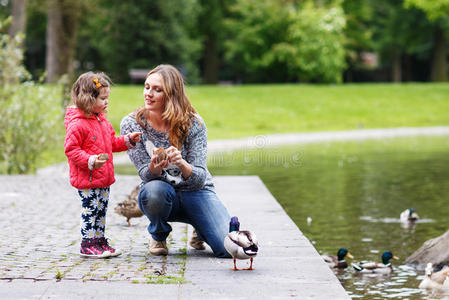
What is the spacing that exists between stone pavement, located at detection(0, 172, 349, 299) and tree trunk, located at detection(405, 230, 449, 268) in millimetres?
1388

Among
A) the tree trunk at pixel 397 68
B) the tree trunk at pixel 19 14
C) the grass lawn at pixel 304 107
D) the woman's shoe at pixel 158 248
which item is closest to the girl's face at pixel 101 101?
the woman's shoe at pixel 158 248

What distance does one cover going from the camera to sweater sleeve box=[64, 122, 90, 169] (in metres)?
5.48

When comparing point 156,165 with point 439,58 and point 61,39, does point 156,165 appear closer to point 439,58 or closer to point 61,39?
point 61,39

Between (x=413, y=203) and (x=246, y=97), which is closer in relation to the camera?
(x=413, y=203)

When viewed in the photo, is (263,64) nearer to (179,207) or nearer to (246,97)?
(246,97)

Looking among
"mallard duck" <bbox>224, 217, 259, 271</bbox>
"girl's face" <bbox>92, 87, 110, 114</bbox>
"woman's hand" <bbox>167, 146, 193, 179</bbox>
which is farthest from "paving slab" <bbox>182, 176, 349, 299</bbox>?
"girl's face" <bbox>92, 87, 110, 114</bbox>

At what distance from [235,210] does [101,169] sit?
3.00 metres

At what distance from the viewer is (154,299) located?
444 centimetres

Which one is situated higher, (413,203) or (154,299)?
(154,299)

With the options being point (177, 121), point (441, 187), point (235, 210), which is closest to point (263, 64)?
point (441, 187)

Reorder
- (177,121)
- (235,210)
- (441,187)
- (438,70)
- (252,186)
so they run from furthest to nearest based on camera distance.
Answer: (438,70) < (441,187) < (252,186) < (235,210) < (177,121)

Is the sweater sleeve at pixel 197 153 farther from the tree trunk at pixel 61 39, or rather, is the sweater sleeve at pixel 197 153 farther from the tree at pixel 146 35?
the tree at pixel 146 35

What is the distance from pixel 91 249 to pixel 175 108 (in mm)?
1378

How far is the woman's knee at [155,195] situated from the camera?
5.65m
